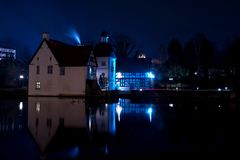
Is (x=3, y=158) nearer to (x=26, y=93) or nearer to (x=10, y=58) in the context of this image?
(x=26, y=93)

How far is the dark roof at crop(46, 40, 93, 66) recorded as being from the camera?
4725 cm

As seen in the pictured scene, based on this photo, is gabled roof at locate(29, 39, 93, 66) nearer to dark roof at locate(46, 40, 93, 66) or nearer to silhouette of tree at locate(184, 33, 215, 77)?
dark roof at locate(46, 40, 93, 66)

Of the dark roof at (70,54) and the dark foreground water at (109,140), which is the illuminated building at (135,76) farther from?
the dark foreground water at (109,140)

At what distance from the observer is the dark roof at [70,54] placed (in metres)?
47.2

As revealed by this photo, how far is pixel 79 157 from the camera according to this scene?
29.7 ft

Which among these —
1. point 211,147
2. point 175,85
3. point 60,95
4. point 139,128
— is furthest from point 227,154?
point 175,85

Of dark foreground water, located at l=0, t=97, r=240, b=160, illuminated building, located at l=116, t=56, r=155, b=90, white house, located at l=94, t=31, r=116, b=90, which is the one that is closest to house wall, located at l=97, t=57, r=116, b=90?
white house, located at l=94, t=31, r=116, b=90

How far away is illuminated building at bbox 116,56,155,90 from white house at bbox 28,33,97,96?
18627 mm

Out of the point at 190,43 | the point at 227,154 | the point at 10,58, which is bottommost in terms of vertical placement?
the point at 227,154

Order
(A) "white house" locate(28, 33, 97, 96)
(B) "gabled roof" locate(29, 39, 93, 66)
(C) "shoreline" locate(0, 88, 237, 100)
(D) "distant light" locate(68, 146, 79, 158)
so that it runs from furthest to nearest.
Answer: (B) "gabled roof" locate(29, 39, 93, 66) → (A) "white house" locate(28, 33, 97, 96) → (C) "shoreline" locate(0, 88, 237, 100) → (D) "distant light" locate(68, 146, 79, 158)

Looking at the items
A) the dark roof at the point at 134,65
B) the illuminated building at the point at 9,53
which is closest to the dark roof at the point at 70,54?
the dark roof at the point at 134,65

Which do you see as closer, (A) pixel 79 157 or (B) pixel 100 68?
(A) pixel 79 157

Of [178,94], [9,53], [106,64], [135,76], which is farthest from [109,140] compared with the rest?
[9,53]

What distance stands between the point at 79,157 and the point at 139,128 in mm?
6176
